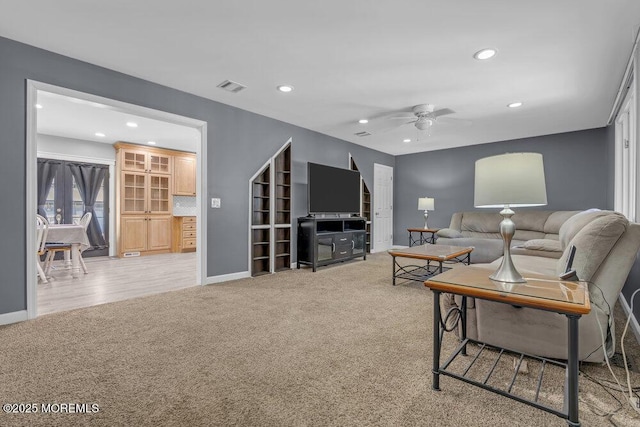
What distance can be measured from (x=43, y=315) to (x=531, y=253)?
5.02 metres

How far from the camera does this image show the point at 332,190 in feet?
17.4

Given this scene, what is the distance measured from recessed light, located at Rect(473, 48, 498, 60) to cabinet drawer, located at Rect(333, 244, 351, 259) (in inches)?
128

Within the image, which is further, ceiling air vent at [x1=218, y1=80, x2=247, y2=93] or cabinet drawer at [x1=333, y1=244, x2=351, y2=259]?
cabinet drawer at [x1=333, y1=244, x2=351, y2=259]

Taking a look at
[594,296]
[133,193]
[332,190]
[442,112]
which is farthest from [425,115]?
[133,193]

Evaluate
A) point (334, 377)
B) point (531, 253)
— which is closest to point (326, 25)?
point (334, 377)

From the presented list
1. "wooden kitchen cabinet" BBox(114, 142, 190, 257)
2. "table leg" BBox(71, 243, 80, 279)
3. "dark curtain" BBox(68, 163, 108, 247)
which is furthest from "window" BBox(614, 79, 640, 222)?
"dark curtain" BBox(68, 163, 108, 247)

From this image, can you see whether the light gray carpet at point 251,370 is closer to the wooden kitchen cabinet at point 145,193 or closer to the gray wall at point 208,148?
the gray wall at point 208,148

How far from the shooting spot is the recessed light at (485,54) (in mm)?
2688

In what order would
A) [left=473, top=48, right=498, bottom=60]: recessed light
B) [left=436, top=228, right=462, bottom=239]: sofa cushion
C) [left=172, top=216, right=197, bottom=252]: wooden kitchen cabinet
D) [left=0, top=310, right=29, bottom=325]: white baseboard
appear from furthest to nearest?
[left=172, top=216, right=197, bottom=252]: wooden kitchen cabinet < [left=436, top=228, right=462, bottom=239]: sofa cushion < [left=473, top=48, right=498, bottom=60]: recessed light < [left=0, top=310, right=29, bottom=325]: white baseboard

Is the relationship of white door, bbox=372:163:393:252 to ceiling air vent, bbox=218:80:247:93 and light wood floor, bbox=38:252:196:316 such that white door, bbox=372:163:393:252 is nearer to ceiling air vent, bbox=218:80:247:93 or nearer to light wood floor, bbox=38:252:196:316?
light wood floor, bbox=38:252:196:316

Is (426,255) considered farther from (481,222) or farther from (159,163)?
(159,163)

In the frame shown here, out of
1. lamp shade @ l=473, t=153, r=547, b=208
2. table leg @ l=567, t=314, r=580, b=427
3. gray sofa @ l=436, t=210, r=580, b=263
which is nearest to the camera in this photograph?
table leg @ l=567, t=314, r=580, b=427

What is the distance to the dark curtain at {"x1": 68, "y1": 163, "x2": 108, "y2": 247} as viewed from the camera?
619cm

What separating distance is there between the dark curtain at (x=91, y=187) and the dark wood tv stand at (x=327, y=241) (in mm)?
4522
